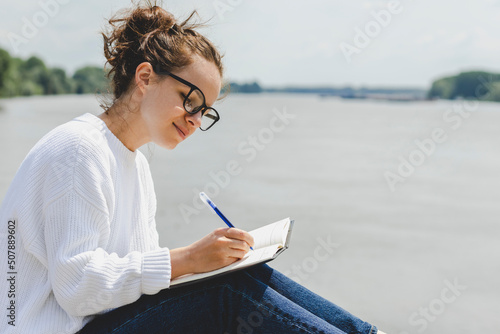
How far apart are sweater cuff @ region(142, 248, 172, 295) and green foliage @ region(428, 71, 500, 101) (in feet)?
87.9

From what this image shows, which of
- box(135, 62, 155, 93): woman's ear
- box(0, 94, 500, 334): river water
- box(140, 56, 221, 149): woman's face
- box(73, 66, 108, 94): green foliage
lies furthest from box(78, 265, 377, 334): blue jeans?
box(73, 66, 108, 94): green foliage

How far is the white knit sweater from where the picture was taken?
1.03 metres

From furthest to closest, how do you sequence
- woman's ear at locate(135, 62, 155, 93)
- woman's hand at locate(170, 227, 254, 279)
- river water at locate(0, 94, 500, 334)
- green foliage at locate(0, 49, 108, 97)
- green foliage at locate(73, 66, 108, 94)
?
1. green foliage at locate(73, 66, 108, 94)
2. green foliage at locate(0, 49, 108, 97)
3. river water at locate(0, 94, 500, 334)
4. woman's ear at locate(135, 62, 155, 93)
5. woman's hand at locate(170, 227, 254, 279)

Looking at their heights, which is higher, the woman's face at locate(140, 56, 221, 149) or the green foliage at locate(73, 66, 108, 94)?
the woman's face at locate(140, 56, 221, 149)

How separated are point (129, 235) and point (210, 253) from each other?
208 millimetres

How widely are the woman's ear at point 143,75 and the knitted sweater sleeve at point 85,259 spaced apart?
24 cm

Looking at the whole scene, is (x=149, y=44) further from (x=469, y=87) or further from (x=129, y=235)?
(x=469, y=87)

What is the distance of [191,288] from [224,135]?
6.73 metres

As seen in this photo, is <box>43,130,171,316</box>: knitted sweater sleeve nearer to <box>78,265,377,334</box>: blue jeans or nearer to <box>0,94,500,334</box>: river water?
<box>78,265,377,334</box>: blue jeans

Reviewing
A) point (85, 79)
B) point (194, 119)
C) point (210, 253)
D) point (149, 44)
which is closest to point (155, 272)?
point (210, 253)

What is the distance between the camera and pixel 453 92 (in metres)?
33.2

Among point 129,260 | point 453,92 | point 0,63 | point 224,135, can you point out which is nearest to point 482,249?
point 129,260

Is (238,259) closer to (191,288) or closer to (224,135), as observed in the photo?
(191,288)

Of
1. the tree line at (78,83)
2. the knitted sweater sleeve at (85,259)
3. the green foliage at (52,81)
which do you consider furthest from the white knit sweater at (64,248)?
the green foliage at (52,81)
